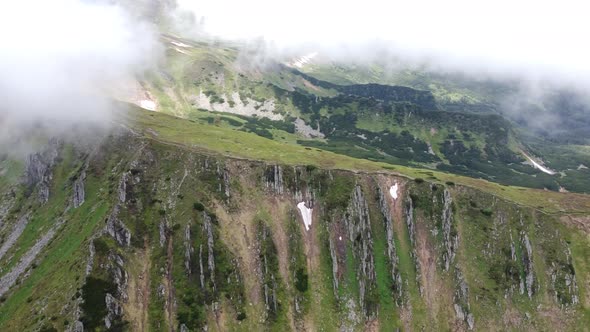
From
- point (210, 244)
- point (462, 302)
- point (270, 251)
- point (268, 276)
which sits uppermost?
point (210, 244)

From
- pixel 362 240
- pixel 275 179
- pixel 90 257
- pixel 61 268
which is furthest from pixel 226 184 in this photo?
pixel 61 268

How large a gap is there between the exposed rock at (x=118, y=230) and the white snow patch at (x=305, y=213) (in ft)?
184

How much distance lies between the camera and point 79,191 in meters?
142

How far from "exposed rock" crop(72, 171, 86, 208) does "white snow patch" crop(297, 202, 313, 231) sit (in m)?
74.6

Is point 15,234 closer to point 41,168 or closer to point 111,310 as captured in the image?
point 41,168

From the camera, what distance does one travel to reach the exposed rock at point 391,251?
133125 millimetres

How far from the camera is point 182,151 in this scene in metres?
146

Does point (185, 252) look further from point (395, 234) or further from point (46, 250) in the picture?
point (395, 234)

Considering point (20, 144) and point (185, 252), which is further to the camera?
point (20, 144)

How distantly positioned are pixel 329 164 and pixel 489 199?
5998 centimetres

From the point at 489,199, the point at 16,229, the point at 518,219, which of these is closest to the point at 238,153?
the point at 16,229

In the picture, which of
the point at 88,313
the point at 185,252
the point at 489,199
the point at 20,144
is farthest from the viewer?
the point at 20,144

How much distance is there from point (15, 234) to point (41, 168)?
1251 inches

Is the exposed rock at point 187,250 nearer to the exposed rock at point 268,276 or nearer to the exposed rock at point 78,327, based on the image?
the exposed rock at point 268,276
